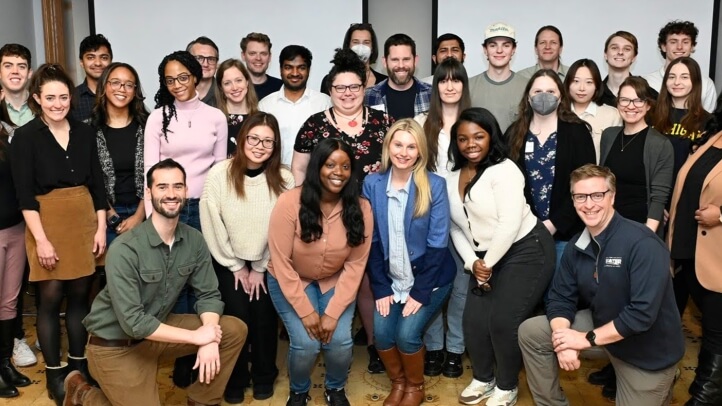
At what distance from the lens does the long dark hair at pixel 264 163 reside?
3.07 metres

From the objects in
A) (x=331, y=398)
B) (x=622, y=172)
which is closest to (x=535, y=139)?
(x=622, y=172)

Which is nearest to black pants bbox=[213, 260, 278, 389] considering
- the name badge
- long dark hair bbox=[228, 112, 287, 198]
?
long dark hair bbox=[228, 112, 287, 198]

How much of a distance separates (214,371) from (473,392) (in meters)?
1.22

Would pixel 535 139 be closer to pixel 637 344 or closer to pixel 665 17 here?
pixel 637 344

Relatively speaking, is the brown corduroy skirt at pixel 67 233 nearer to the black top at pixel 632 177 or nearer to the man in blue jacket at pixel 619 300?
the man in blue jacket at pixel 619 300

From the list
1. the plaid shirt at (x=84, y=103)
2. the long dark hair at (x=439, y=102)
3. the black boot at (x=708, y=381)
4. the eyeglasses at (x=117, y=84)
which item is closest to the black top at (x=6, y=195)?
the eyeglasses at (x=117, y=84)

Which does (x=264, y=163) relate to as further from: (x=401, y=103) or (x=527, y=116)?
(x=527, y=116)

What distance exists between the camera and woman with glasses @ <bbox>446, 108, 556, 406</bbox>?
3.00 metres

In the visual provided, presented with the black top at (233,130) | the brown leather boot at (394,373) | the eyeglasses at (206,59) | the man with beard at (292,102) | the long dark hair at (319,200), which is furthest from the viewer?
the eyeglasses at (206,59)

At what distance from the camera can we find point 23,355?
3576 mm

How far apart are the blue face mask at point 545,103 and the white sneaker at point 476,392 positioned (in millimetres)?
1341

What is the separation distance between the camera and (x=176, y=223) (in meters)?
2.79

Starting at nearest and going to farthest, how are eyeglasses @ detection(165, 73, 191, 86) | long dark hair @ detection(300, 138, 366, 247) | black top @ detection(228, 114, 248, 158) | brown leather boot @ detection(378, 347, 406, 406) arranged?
long dark hair @ detection(300, 138, 366, 247) < brown leather boot @ detection(378, 347, 406, 406) < eyeglasses @ detection(165, 73, 191, 86) < black top @ detection(228, 114, 248, 158)

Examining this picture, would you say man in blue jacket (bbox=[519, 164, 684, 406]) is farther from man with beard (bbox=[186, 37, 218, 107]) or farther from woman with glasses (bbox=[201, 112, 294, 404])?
man with beard (bbox=[186, 37, 218, 107])
